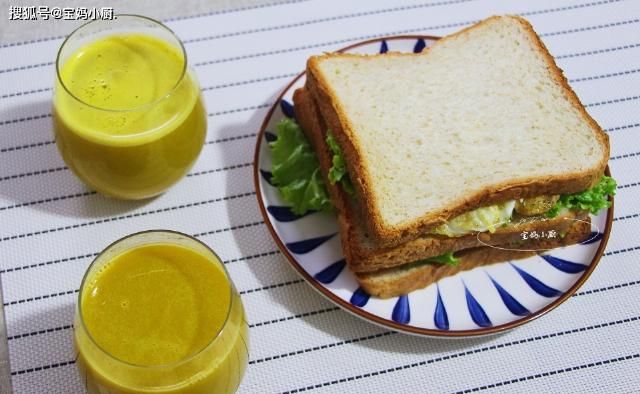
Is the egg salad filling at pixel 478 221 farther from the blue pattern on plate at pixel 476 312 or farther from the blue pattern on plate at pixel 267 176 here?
the blue pattern on plate at pixel 267 176

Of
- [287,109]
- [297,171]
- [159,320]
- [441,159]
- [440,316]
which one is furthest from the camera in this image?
[287,109]

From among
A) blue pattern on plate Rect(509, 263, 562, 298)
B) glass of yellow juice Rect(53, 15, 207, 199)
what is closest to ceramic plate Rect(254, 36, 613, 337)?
blue pattern on plate Rect(509, 263, 562, 298)

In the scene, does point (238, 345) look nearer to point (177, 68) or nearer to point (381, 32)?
point (177, 68)

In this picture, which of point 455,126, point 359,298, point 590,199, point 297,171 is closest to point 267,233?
point 297,171

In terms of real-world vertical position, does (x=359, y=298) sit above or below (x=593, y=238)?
below

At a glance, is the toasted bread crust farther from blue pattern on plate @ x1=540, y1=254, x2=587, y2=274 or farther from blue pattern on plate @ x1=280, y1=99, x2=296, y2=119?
blue pattern on plate @ x1=280, y1=99, x2=296, y2=119

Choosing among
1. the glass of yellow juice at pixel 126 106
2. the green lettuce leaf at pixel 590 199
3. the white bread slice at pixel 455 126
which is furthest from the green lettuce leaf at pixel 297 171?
the green lettuce leaf at pixel 590 199

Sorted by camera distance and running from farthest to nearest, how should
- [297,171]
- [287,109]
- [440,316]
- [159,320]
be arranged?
1. [287,109]
2. [297,171]
3. [440,316]
4. [159,320]

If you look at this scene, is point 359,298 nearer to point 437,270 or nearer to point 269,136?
point 437,270
